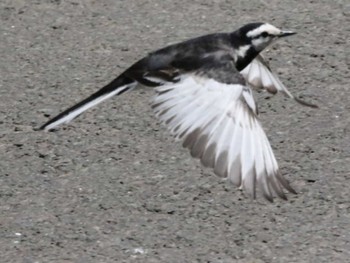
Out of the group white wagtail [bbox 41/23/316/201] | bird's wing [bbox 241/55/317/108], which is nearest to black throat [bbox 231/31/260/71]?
white wagtail [bbox 41/23/316/201]

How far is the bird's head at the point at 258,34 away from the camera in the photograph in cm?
530

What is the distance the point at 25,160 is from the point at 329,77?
1.79 meters

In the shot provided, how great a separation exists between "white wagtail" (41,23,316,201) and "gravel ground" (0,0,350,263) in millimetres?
292

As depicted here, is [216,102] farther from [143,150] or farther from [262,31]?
[143,150]

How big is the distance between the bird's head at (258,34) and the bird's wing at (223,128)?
331mm

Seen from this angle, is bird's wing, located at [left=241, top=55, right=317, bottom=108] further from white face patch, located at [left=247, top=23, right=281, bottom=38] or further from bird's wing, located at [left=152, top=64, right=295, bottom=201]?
bird's wing, located at [left=152, top=64, right=295, bottom=201]

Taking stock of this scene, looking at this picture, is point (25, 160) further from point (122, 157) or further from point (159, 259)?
point (159, 259)

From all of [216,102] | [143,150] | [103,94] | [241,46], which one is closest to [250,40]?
[241,46]

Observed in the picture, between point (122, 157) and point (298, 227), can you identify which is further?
point (122, 157)

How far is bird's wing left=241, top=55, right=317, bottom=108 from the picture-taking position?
581 centimetres

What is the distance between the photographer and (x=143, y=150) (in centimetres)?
574

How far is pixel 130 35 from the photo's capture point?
698 centimetres

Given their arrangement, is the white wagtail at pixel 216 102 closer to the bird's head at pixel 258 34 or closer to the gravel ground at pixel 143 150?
the bird's head at pixel 258 34

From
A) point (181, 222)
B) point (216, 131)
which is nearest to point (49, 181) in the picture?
point (181, 222)
